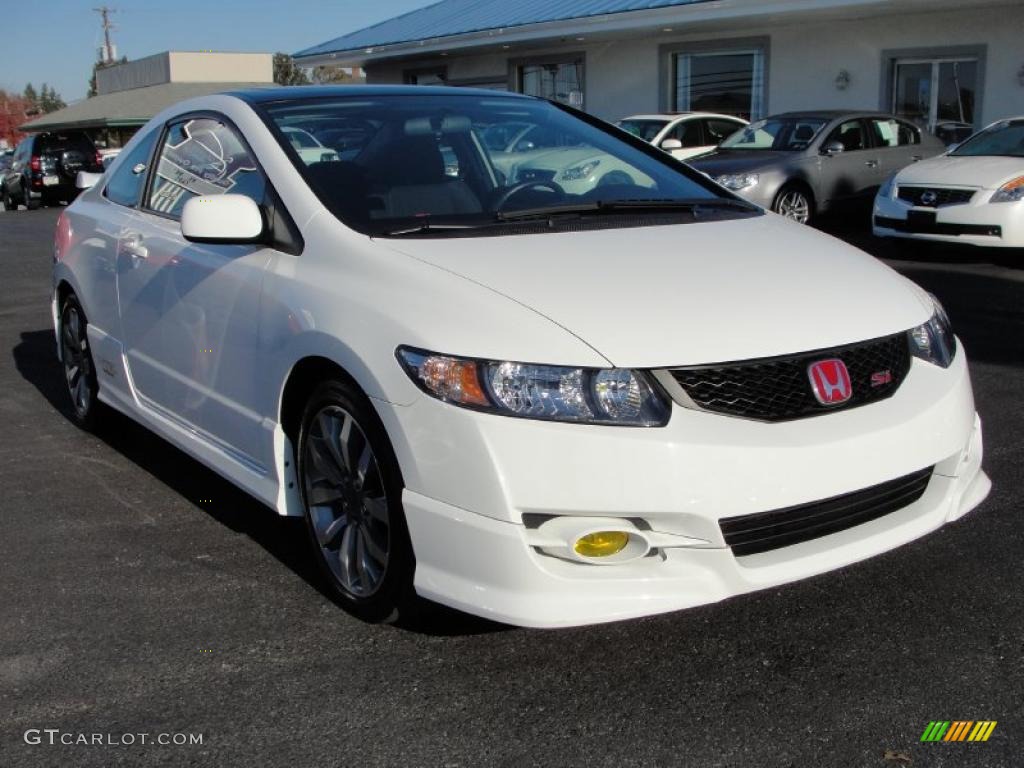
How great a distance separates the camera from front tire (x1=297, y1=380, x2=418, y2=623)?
308 cm

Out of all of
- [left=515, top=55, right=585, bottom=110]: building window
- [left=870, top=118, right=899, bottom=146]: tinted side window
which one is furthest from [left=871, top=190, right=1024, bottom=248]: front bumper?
[left=515, top=55, right=585, bottom=110]: building window

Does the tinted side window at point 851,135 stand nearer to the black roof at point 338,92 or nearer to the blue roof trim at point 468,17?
the blue roof trim at point 468,17

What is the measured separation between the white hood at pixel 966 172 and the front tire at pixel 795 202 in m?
1.64

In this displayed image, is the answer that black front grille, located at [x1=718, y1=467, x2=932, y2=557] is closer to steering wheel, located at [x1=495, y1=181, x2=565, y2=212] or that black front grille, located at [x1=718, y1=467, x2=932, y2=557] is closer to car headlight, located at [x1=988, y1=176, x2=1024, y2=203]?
steering wheel, located at [x1=495, y1=181, x2=565, y2=212]

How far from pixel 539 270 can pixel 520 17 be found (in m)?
19.2

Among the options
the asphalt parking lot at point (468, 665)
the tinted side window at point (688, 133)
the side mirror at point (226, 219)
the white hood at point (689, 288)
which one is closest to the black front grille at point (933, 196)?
the tinted side window at point (688, 133)

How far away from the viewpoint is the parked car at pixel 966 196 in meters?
10.0

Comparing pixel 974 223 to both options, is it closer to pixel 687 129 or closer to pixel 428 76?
pixel 687 129

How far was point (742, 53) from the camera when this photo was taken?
18.9 m

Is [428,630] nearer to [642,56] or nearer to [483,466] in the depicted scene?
[483,466]

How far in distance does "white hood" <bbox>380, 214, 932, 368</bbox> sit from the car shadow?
1006 millimetres

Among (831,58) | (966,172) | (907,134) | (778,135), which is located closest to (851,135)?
(778,135)

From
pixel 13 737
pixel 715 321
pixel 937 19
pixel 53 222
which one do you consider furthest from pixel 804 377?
pixel 53 222

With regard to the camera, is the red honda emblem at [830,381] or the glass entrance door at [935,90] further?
the glass entrance door at [935,90]
